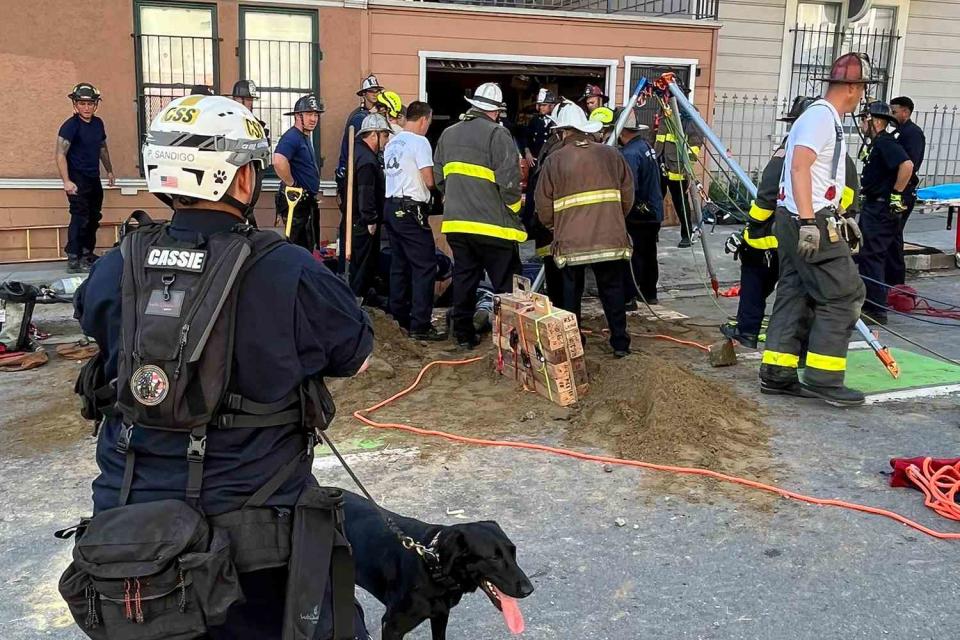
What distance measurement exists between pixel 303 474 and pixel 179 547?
40 centimetres

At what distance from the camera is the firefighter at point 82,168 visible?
9242 millimetres

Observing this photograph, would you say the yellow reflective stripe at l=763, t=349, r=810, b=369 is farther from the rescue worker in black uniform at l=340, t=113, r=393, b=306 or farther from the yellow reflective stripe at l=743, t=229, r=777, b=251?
the rescue worker in black uniform at l=340, t=113, r=393, b=306

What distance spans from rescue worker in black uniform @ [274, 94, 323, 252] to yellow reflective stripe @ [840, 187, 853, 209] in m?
4.85

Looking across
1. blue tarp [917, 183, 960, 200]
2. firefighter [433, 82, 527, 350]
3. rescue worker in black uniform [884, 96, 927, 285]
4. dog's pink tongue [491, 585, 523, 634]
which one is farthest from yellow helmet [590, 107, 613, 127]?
dog's pink tongue [491, 585, 523, 634]

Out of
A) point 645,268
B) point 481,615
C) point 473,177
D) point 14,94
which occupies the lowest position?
point 481,615

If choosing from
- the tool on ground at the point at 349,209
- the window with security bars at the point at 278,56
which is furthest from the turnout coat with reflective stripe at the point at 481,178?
the window with security bars at the point at 278,56

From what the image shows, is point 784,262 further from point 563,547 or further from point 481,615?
point 481,615

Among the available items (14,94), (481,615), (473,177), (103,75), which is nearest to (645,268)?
(473,177)

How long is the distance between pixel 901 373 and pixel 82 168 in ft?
27.7

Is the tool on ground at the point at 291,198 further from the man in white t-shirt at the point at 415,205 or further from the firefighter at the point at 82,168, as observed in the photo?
the firefighter at the point at 82,168

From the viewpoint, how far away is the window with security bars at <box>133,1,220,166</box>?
10.1 metres

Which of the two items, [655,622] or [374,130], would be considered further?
[374,130]

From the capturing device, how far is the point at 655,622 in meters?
3.18

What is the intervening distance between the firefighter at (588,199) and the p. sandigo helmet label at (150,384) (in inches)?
187
